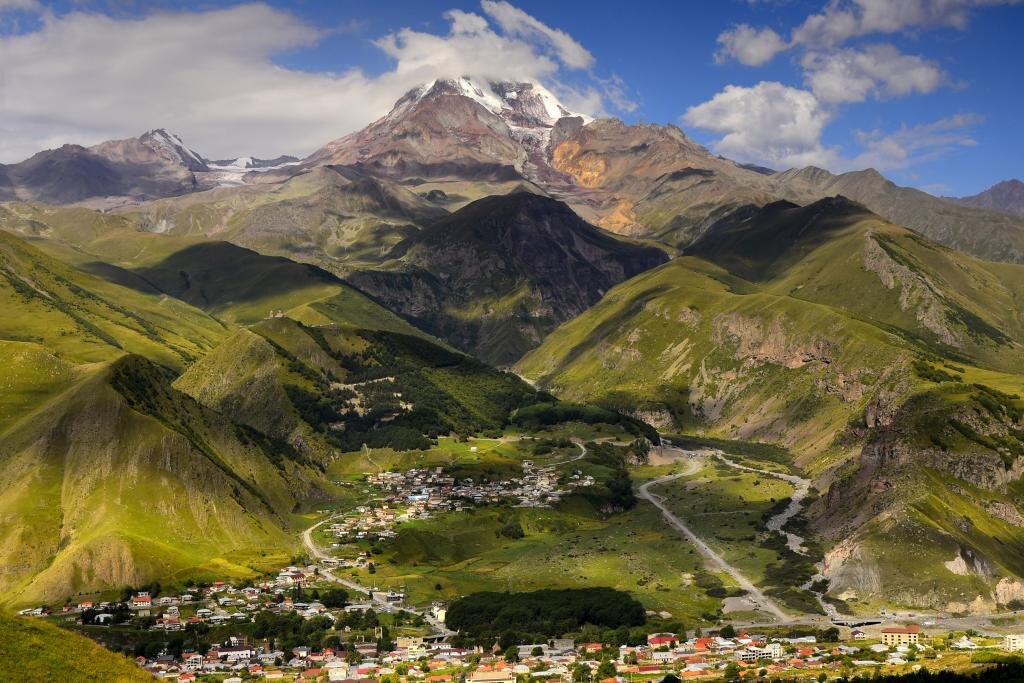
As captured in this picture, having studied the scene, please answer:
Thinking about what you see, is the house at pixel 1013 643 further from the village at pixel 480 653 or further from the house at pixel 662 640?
the house at pixel 662 640

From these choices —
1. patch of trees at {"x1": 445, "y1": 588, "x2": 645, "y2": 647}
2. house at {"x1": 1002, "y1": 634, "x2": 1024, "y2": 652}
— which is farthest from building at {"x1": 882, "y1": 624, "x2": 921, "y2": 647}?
patch of trees at {"x1": 445, "y1": 588, "x2": 645, "y2": 647}

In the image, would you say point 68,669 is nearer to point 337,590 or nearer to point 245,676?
point 245,676

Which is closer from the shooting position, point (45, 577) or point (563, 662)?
point (563, 662)

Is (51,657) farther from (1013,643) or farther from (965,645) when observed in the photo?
(1013,643)

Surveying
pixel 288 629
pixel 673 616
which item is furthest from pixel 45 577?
pixel 673 616

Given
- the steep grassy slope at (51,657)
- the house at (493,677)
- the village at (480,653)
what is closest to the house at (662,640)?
the village at (480,653)
